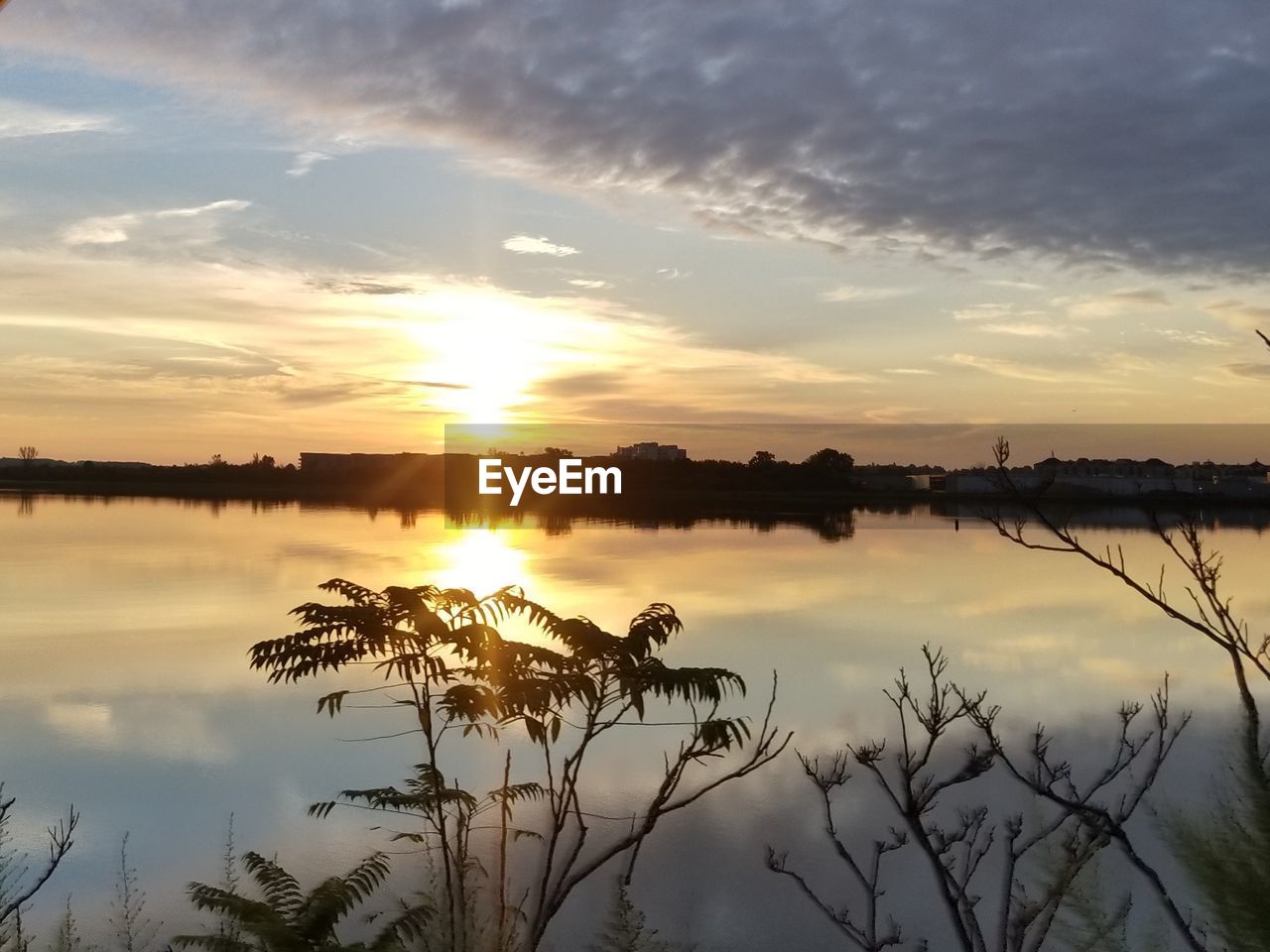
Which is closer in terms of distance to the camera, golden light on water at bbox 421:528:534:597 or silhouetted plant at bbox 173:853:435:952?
silhouetted plant at bbox 173:853:435:952

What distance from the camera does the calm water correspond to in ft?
44.3

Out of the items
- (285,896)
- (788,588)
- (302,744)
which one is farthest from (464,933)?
(788,588)

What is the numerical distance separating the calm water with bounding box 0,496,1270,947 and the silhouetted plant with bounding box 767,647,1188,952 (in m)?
1.33

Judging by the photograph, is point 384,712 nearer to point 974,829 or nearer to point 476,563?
point 974,829

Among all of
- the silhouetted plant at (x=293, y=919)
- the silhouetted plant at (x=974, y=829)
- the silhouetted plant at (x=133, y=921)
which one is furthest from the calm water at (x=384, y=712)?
the silhouetted plant at (x=293, y=919)

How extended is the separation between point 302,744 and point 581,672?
41.5 ft

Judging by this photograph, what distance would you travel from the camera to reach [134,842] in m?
13.0

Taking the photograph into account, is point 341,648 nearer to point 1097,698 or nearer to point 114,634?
point 1097,698

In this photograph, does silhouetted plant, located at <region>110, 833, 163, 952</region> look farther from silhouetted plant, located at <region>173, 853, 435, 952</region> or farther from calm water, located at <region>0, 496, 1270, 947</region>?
silhouetted plant, located at <region>173, 853, 435, 952</region>

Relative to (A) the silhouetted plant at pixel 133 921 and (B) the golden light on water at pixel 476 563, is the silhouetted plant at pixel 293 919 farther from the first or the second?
(B) the golden light on water at pixel 476 563

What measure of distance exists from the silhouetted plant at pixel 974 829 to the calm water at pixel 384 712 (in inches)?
52.3

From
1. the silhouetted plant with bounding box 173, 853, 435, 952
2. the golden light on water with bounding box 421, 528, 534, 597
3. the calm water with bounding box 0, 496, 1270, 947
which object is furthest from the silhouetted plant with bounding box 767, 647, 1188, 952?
the golden light on water with bounding box 421, 528, 534, 597

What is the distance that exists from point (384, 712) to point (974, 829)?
1284 cm

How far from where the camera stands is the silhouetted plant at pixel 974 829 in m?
5.25
